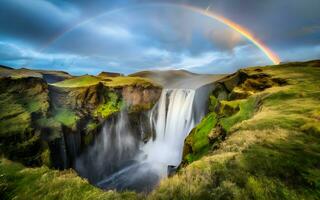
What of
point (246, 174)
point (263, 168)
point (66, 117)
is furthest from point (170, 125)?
point (246, 174)

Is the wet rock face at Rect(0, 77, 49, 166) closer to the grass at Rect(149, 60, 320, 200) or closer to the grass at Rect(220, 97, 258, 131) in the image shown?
the grass at Rect(149, 60, 320, 200)

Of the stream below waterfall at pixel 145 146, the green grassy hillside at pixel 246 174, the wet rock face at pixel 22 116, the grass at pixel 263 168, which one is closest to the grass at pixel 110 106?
the stream below waterfall at pixel 145 146

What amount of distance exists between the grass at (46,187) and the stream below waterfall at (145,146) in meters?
18.4

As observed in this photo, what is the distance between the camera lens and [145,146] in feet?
116

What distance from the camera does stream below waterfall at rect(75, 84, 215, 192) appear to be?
2703 cm

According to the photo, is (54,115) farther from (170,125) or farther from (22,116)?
→ (170,125)

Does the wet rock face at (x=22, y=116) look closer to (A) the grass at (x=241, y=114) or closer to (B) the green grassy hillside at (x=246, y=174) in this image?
(B) the green grassy hillside at (x=246, y=174)

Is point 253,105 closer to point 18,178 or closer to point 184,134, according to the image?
point 18,178

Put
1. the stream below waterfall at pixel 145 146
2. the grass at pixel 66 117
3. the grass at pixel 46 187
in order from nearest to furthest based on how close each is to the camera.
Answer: the grass at pixel 46 187 → the grass at pixel 66 117 → the stream below waterfall at pixel 145 146

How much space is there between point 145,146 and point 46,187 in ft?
97.7

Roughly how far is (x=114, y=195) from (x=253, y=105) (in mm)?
13025

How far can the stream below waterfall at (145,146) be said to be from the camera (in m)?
27.0

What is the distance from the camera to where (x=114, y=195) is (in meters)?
5.69

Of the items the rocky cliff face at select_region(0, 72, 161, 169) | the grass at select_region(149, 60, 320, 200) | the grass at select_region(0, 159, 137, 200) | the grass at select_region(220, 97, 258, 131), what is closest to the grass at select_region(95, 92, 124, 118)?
the rocky cliff face at select_region(0, 72, 161, 169)
